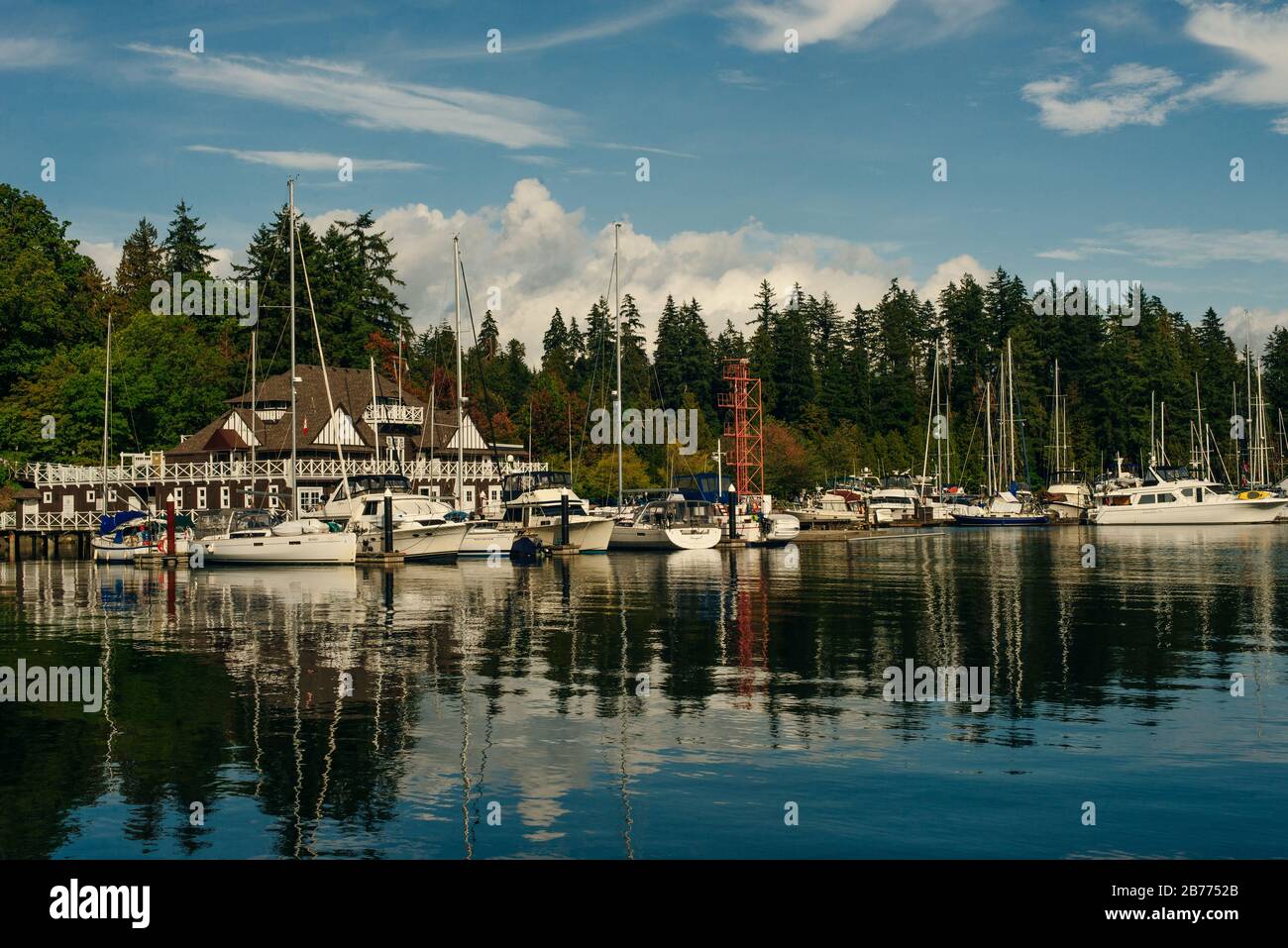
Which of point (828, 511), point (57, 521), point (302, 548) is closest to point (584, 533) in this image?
point (302, 548)

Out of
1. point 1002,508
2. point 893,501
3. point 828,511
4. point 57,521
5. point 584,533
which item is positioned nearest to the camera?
point 584,533

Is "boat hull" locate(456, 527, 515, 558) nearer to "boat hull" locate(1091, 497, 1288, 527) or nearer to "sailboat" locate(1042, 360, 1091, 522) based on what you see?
"boat hull" locate(1091, 497, 1288, 527)

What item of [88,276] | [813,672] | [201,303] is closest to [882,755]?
[813,672]

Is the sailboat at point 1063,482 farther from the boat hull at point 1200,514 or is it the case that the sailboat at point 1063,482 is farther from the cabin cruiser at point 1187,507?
the boat hull at point 1200,514

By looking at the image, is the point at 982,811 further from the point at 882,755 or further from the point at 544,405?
the point at 544,405

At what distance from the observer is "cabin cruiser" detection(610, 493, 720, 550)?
7488 centimetres

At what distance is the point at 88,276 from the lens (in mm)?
134000

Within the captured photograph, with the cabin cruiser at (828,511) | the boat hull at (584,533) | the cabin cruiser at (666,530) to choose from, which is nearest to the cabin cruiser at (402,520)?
the boat hull at (584,533)

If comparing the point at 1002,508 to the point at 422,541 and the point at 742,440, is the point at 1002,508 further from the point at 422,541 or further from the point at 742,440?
the point at 422,541

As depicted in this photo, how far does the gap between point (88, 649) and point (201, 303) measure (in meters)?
105

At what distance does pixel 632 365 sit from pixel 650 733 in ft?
487

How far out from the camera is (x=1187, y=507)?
4203 inches

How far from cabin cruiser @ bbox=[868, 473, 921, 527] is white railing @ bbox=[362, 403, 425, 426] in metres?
44.5

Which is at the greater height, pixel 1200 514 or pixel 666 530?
pixel 666 530
